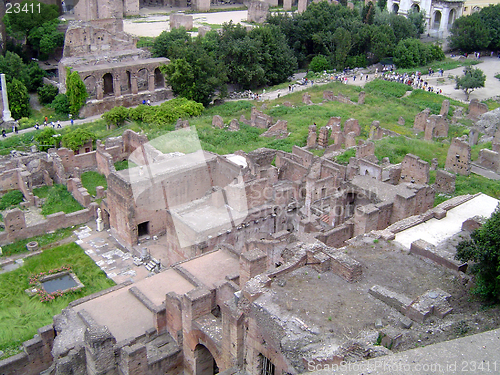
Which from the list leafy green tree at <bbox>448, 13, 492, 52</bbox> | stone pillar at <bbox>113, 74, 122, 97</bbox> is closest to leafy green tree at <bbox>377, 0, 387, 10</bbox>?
leafy green tree at <bbox>448, 13, 492, 52</bbox>

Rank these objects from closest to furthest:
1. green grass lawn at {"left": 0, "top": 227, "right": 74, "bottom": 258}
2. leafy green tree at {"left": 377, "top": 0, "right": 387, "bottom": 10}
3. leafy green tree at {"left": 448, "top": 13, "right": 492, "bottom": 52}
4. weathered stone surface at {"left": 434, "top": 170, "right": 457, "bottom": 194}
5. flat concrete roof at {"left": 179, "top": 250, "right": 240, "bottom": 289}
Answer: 1. flat concrete roof at {"left": 179, "top": 250, "right": 240, "bottom": 289}
2. green grass lawn at {"left": 0, "top": 227, "right": 74, "bottom": 258}
3. weathered stone surface at {"left": 434, "top": 170, "right": 457, "bottom": 194}
4. leafy green tree at {"left": 448, "top": 13, "right": 492, "bottom": 52}
5. leafy green tree at {"left": 377, "top": 0, "right": 387, "bottom": 10}

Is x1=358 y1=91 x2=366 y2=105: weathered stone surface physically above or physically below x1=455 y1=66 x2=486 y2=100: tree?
below

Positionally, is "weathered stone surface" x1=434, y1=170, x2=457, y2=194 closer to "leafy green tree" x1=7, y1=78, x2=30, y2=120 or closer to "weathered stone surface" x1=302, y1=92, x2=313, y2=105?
"weathered stone surface" x1=302, y1=92, x2=313, y2=105

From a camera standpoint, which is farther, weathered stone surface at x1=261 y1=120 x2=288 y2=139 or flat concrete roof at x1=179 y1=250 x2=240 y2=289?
weathered stone surface at x1=261 y1=120 x2=288 y2=139

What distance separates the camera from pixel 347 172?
31547 mm

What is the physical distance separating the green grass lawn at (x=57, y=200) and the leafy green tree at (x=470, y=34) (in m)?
56.7

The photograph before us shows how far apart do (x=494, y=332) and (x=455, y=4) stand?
71.9 m

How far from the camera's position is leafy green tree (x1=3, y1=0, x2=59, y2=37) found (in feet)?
189

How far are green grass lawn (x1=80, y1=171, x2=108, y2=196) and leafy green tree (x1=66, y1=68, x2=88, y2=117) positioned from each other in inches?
531

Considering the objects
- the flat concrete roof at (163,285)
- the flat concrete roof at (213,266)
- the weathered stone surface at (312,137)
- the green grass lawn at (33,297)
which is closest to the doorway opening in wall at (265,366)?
the flat concrete roof at (213,266)

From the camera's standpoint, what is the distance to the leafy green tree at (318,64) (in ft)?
208

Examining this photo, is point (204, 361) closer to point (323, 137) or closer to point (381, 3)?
point (323, 137)

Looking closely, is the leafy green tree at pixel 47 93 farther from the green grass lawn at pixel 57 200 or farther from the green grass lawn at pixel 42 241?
the green grass lawn at pixel 42 241

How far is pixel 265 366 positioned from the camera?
53.4 feet
